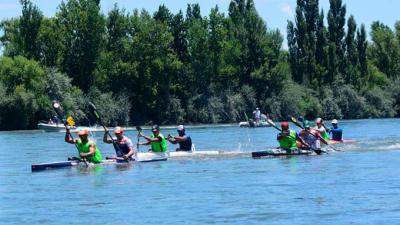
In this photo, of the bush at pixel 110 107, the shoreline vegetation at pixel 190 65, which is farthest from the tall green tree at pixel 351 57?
the bush at pixel 110 107

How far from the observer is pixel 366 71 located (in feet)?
360

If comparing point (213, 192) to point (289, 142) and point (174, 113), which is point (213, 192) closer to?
point (289, 142)

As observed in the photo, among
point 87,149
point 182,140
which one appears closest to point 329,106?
point 182,140

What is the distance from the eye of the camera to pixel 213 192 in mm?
27562

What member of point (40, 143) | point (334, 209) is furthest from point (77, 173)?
point (40, 143)

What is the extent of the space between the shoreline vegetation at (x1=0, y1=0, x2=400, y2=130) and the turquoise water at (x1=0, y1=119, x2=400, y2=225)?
168 feet

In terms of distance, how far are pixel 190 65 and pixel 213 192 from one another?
75.7m

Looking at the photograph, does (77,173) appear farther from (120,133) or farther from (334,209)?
(334,209)

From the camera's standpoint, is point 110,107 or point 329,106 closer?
point 110,107

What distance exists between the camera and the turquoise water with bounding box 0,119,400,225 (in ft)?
74.9

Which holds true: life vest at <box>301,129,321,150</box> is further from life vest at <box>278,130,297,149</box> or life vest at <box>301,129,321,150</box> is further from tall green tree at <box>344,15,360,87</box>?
tall green tree at <box>344,15,360,87</box>

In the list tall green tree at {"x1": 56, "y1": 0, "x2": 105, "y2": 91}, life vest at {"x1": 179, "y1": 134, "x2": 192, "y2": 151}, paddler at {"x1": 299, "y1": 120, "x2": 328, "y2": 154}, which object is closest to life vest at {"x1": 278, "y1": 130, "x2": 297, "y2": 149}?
→ paddler at {"x1": 299, "y1": 120, "x2": 328, "y2": 154}

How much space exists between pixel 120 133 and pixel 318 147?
942 centimetres

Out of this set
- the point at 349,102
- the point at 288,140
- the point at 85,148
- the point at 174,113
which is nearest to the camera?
the point at 85,148
